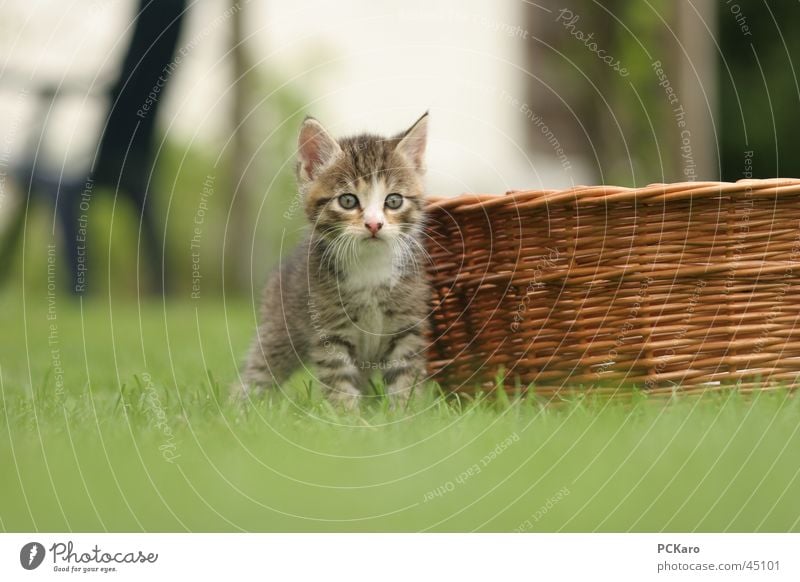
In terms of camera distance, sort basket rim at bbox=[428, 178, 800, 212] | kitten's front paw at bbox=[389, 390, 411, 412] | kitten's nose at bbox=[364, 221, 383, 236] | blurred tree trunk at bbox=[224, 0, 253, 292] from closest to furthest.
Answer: basket rim at bbox=[428, 178, 800, 212] < kitten's front paw at bbox=[389, 390, 411, 412] < kitten's nose at bbox=[364, 221, 383, 236] < blurred tree trunk at bbox=[224, 0, 253, 292]

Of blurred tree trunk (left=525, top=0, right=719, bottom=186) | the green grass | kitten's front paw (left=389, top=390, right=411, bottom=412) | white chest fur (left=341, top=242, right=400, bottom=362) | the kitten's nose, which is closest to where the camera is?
the green grass

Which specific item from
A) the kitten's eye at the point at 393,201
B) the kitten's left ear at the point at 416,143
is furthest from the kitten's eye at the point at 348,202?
the kitten's left ear at the point at 416,143

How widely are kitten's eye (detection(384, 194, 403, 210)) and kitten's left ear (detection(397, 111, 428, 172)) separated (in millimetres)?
166

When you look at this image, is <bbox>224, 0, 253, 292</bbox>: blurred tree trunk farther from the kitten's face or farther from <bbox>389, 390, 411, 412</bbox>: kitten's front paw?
<bbox>389, 390, 411, 412</bbox>: kitten's front paw

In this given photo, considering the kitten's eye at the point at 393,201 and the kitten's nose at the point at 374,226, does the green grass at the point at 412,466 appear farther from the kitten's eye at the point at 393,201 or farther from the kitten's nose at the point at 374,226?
the kitten's eye at the point at 393,201

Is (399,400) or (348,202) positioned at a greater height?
(348,202)

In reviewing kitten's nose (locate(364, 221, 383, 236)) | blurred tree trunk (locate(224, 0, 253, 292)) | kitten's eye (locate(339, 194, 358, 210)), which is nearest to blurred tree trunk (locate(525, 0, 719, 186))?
kitten's eye (locate(339, 194, 358, 210))

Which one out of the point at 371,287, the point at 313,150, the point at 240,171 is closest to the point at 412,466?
the point at 371,287

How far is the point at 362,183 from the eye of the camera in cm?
286

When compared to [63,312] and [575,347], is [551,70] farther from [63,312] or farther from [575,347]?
[575,347]

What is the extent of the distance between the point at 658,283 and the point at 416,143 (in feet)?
3.18

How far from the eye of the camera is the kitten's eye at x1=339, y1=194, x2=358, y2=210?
2.87 m

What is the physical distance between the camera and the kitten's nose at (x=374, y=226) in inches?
108

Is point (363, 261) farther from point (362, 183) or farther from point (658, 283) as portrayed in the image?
point (658, 283)
